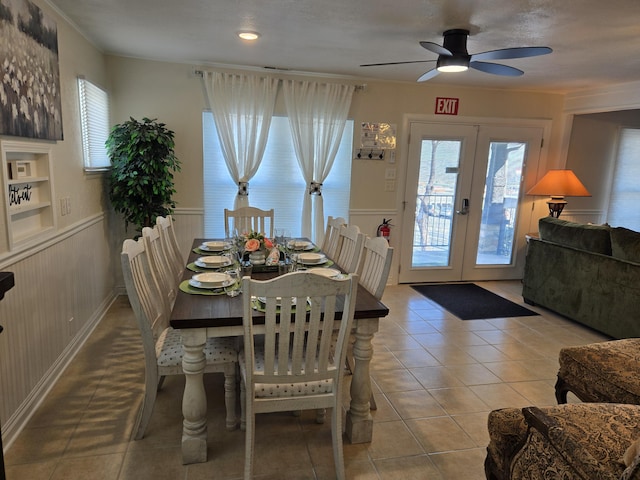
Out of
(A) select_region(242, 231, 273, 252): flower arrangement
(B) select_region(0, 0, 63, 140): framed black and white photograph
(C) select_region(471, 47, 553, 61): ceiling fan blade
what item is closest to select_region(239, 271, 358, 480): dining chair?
(A) select_region(242, 231, 273, 252): flower arrangement

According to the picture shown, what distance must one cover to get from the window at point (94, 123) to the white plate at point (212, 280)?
70.9 inches

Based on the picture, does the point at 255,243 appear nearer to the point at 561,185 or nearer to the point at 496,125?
the point at 496,125

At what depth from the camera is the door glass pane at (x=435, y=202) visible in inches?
203

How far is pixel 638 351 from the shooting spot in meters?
2.36

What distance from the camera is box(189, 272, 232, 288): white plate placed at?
234cm

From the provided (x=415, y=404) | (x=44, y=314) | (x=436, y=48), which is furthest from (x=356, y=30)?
(x=44, y=314)

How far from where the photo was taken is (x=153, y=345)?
2139 millimetres

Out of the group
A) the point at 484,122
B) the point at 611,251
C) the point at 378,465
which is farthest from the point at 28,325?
the point at 484,122

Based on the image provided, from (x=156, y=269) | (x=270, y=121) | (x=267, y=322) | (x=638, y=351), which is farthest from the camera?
(x=270, y=121)

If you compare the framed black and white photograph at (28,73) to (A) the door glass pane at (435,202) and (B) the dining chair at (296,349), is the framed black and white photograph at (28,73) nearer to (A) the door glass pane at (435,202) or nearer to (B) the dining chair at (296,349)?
(B) the dining chair at (296,349)

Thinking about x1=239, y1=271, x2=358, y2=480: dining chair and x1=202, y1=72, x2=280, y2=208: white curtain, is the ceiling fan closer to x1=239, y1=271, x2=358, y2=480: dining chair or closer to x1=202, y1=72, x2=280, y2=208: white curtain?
x1=239, y1=271, x2=358, y2=480: dining chair

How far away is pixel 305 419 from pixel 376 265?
3.30 feet

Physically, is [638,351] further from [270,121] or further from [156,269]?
[270,121]

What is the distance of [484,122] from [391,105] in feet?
4.00
